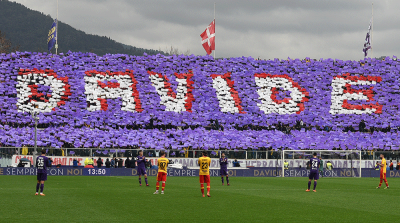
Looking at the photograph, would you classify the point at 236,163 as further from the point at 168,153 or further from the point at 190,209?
the point at 190,209

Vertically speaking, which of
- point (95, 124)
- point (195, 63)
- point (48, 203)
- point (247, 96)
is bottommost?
point (48, 203)

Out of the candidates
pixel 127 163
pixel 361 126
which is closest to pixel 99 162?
pixel 127 163

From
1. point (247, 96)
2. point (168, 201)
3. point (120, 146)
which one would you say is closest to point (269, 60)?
point (247, 96)

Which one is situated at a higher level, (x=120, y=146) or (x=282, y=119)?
(x=282, y=119)

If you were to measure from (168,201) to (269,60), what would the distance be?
4827 centimetres

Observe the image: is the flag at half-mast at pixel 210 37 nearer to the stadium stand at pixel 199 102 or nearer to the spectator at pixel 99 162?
the stadium stand at pixel 199 102

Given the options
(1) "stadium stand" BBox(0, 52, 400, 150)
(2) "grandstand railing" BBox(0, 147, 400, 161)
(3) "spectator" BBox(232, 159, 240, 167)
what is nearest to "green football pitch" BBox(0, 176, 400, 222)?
(2) "grandstand railing" BBox(0, 147, 400, 161)

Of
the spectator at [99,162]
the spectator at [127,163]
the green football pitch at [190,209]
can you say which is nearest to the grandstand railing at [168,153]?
the spectator at [127,163]

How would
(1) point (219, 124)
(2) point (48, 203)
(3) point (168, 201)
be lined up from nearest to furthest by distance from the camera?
(2) point (48, 203) → (3) point (168, 201) → (1) point (219, 124)

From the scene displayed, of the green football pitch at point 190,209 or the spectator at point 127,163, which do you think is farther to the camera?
the spectator at point 127,163

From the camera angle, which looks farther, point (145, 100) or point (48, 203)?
point (145, 100)

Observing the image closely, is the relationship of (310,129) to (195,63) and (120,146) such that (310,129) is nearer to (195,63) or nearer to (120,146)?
(195,63)

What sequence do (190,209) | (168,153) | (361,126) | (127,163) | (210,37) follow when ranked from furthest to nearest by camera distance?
(210,37) < (361,126) < (168,153) < (127,163) < (190,209)

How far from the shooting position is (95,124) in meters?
57.0
